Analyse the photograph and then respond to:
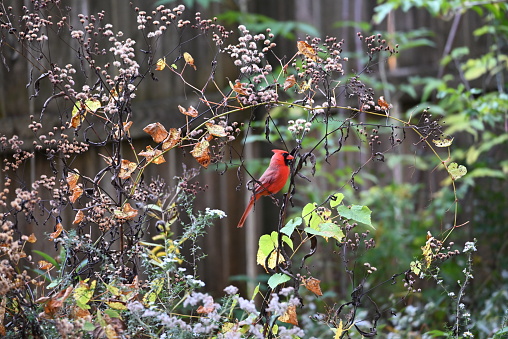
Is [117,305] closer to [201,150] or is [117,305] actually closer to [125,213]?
[125,213]

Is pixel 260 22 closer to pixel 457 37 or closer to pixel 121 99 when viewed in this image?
pixel 457 37

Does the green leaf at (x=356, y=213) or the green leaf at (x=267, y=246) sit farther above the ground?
the green leaf at (x=356, y=213)

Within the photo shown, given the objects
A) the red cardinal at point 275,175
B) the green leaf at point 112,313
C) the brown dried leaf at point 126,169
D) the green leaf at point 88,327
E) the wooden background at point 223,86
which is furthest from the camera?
the wooden background at point 223,86

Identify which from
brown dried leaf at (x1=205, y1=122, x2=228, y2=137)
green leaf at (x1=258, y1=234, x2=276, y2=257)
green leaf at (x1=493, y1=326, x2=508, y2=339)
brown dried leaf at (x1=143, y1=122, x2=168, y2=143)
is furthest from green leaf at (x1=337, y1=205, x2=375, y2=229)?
green leaf at (x1=493, y1=326, x2=508, y2=339)

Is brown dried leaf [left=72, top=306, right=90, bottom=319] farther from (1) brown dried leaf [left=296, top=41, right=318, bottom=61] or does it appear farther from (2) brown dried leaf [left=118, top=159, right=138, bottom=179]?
(1) brown dried leaf [left=296, top=41, right=318, bottom=61]

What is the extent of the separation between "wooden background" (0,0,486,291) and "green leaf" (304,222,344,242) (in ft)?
4.03

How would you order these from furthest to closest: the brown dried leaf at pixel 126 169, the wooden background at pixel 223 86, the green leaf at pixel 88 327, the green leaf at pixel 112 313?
the wooden background at pixel 223 86
the brown dried leaf at pixel 126 169
the green leaf at pixel 112 313
the green leaf at pixel 88 327

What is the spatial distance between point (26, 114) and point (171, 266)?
1.38 m

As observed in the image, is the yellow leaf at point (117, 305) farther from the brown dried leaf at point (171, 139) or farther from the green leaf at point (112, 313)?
the brown dried leaf at point (171, 139)

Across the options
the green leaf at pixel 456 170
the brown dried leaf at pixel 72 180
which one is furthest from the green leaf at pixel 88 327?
the green leaf at pixel 456 170

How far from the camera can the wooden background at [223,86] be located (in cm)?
245

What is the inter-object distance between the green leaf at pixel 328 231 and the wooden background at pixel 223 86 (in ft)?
4.03

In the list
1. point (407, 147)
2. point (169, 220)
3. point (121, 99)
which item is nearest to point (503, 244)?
point (407, 147)

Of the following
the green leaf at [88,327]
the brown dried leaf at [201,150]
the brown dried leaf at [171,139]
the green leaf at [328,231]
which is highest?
the brown dried leaf at [171,139]
